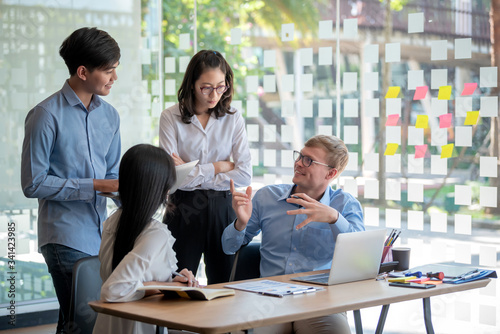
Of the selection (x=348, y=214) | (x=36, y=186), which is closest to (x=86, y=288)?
(x=36, y=186)

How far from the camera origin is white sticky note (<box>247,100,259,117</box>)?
4922 mm

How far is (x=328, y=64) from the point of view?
14.8 ft

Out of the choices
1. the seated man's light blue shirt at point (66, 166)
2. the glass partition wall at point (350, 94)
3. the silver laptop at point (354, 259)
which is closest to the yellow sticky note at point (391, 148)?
the glass partition wall at point (350, 94)

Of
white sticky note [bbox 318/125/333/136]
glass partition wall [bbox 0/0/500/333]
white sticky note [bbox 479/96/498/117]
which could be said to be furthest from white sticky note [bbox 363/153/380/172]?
white sticky note [bbox 479/96/498/117]

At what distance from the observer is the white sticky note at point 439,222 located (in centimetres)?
394

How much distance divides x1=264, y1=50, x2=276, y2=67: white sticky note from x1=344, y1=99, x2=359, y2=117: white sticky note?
0.70 metres

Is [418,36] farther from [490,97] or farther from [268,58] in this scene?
[268,58]

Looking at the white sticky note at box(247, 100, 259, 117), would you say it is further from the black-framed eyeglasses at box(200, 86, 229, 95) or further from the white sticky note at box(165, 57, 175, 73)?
the black-framed eyeglasses at box(200, 86, 229, 95)

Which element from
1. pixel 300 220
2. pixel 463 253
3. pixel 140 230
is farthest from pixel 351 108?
pixel 140 230

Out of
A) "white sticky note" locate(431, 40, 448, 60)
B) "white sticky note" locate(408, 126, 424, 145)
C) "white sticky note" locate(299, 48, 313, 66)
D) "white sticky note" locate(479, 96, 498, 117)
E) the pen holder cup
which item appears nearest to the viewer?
the pen holder cup

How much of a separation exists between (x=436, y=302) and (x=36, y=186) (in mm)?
2521

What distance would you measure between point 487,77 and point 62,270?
100 inches

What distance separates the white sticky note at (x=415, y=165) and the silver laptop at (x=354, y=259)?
1.42 m

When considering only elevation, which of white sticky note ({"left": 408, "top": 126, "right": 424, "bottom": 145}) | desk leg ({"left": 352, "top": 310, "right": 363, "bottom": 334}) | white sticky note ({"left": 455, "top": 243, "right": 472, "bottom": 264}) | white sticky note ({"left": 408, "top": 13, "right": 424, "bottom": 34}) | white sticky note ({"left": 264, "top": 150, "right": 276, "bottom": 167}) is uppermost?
white sticky note ({"left": 408, "top": 13, "right": 424, "bottom": 34})
